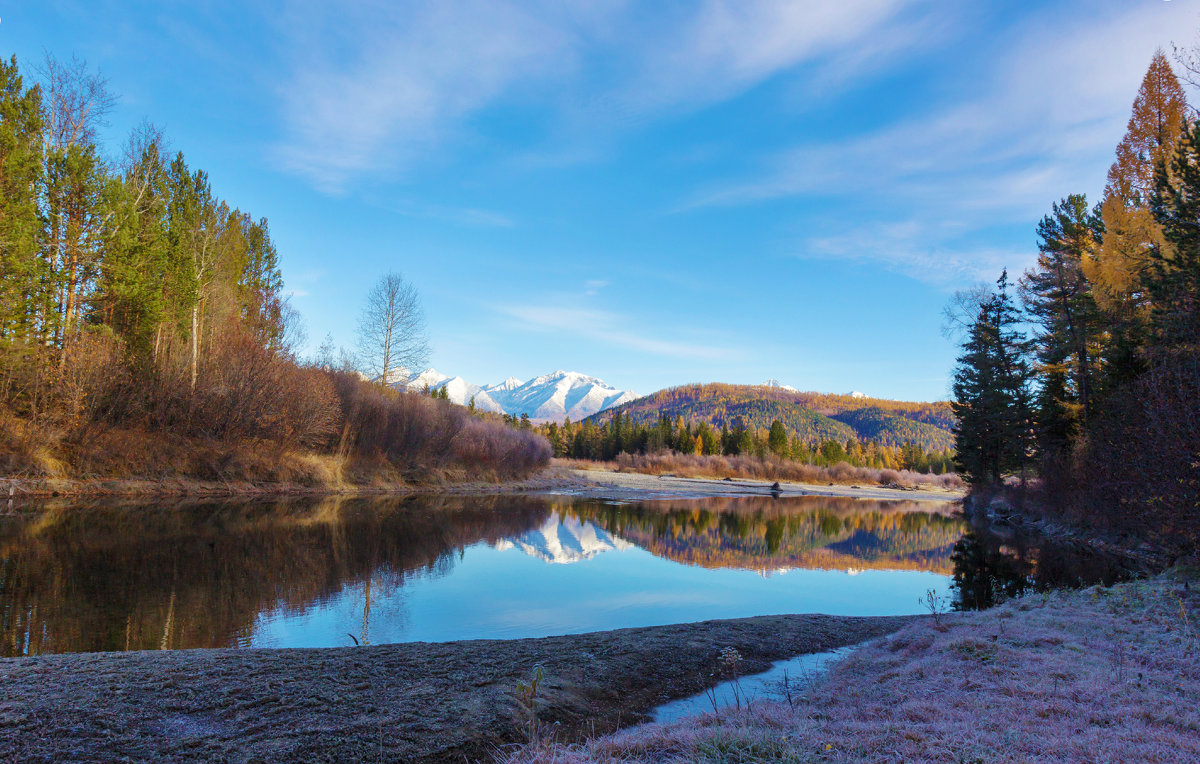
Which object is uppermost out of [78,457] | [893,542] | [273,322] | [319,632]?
[273,322]

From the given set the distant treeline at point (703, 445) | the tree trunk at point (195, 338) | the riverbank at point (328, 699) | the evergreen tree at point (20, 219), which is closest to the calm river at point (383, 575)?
the riverbank at point (328, 699)

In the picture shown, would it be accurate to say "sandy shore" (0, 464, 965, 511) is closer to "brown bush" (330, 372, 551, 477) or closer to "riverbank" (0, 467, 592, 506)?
"riverbank" (0, 467, 592, 506)

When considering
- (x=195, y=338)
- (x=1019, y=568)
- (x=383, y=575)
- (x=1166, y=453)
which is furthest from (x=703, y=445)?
(x=383, y=575)

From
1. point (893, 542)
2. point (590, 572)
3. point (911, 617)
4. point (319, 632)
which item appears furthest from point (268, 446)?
point (893, 542)

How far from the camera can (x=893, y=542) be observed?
2706 cm

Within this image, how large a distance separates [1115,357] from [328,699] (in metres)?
26.8

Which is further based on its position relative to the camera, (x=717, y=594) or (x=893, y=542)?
(x=893, y=542)

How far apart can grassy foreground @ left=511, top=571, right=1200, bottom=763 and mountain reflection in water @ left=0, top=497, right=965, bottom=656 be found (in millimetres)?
5000

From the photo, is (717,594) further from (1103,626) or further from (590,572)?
(1103,626)

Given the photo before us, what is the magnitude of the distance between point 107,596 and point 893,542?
28.6m

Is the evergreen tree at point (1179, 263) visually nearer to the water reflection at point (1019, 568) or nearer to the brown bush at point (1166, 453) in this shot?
the brown bush at point (1166, 453)

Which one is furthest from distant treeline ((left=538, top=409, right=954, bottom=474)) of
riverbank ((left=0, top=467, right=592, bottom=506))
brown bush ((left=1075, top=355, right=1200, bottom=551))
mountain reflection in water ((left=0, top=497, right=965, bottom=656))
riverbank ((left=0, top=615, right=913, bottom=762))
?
riverbank ((left=0, top=615, right=913, bottom=762))

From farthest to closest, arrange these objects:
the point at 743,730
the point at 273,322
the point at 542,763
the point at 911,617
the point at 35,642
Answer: the point at 273,322, the point at 911,617, the point at 35,642, the point at 743,730, the point at 542,763

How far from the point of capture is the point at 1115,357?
20.9 metres
